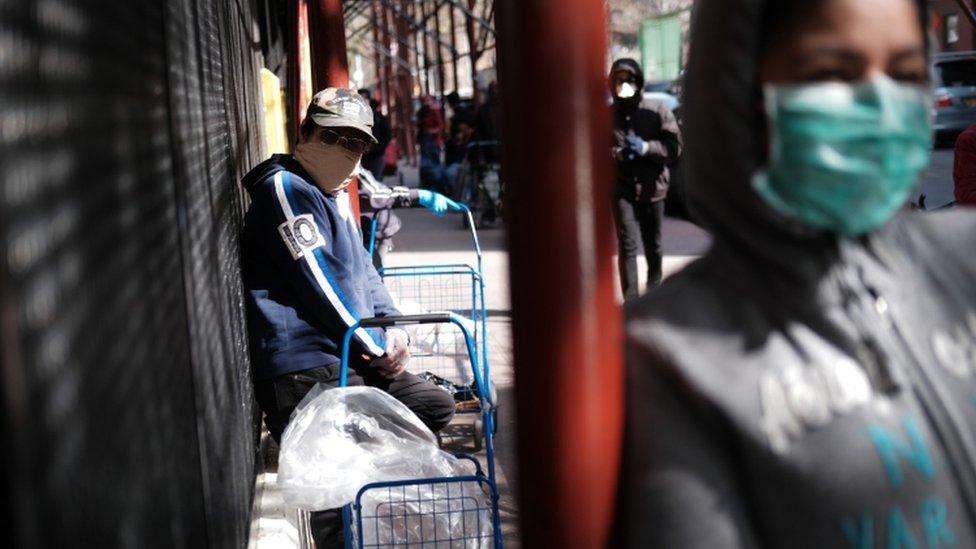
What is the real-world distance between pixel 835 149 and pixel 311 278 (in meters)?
3.17

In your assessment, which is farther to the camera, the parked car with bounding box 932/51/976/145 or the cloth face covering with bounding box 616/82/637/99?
the parked car with bounding box 932/51/976/145

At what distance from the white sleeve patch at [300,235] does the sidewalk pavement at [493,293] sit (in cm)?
72

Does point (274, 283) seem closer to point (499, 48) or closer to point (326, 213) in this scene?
point (326, 213)

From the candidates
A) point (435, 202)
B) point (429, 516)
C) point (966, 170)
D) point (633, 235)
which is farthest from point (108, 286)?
point (633, 235)

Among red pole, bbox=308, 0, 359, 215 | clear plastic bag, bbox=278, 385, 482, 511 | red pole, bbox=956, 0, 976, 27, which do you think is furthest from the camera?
red pole, bbox=956, 0, 976, 27

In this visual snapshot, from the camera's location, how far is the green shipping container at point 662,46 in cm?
3366

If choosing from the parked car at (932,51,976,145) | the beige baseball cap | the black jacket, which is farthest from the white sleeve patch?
the parked car at (932,51,976,145)

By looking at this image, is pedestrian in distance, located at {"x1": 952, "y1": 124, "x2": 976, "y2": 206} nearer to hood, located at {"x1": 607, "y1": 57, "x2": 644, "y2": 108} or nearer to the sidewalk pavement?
the sidewalk pavement

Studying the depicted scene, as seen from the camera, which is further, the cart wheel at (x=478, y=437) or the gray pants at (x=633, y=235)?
the gray pants at (x=633, y=235)

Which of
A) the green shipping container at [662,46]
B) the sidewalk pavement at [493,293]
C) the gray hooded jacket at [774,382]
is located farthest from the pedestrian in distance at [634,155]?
the green shipping container at [662,46]

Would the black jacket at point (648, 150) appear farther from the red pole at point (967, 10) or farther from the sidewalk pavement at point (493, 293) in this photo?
the red pole at point (967, 10)

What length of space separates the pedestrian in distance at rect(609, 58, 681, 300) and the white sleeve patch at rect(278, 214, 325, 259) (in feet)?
15.1

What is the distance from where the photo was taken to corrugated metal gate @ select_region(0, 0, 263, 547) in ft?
5.45

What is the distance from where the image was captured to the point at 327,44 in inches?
248
